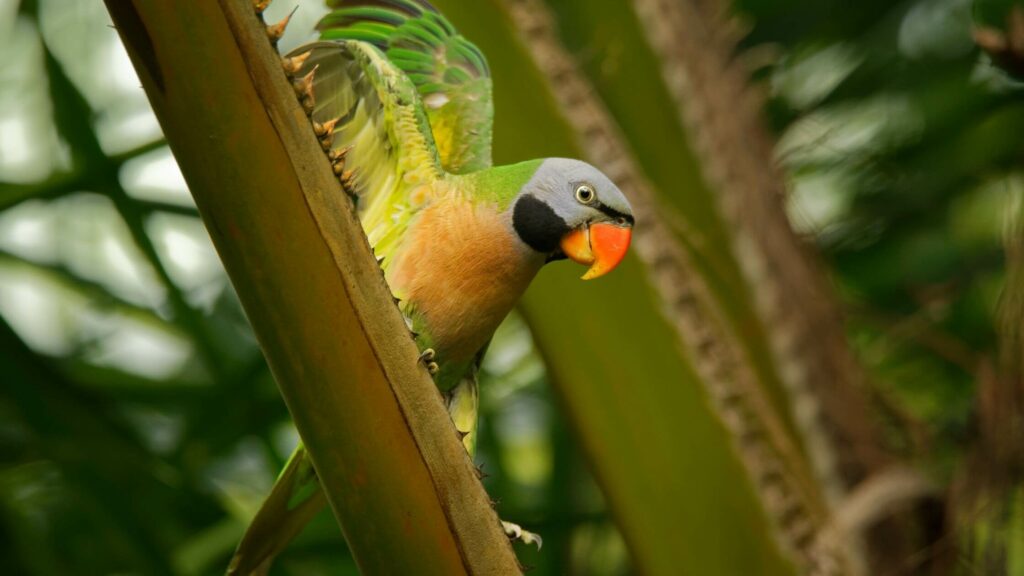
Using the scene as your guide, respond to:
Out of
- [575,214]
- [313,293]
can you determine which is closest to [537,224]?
[575,214]

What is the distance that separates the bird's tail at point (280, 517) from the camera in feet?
→ 3.76

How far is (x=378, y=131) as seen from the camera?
1387 mm

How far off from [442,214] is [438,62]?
1.07 ft

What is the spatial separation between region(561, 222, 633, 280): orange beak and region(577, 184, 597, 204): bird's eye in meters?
0.03

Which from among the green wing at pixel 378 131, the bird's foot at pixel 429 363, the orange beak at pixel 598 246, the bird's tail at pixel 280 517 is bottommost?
the bird's tail at pixel 280 517

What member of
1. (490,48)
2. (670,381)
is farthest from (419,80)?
(670,381)

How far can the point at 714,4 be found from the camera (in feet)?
5.56

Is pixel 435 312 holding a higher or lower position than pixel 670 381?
higher

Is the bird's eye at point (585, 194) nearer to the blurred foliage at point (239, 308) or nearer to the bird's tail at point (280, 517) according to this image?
the blurred foliage at point (239, 308)

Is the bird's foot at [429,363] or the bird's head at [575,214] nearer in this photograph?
the bird's foot at [429,363]

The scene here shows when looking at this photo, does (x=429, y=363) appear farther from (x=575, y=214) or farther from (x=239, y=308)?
(x=239, y=308)

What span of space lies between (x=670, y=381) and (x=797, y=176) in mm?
630

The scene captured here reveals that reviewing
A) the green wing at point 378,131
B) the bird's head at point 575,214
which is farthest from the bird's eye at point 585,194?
the green wing at point 378,131

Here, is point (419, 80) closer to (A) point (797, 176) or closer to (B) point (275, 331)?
(A) point (797, 176)
